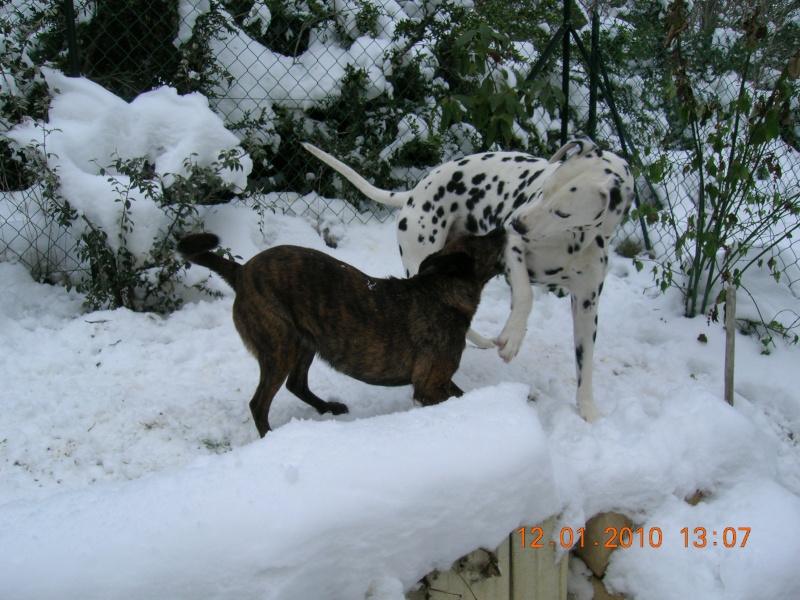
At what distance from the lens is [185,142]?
5164 millimetres

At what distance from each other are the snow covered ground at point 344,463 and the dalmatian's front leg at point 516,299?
1.49 feet

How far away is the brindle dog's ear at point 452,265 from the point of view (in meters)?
3.52

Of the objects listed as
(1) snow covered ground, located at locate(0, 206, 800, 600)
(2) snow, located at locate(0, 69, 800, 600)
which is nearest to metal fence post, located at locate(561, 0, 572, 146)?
(2) snow, located at locate(0, 69, 800, 600)

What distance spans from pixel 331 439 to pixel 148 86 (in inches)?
188

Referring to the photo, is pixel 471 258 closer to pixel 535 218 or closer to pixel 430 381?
pixel 535 218

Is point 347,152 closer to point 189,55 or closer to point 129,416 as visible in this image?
point 189,55

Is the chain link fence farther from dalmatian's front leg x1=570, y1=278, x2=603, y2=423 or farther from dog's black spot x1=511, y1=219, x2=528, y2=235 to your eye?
dog's black spot x1=511, y1=219, x2=528, y2=235

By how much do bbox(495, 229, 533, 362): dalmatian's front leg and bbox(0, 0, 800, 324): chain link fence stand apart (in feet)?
7.42

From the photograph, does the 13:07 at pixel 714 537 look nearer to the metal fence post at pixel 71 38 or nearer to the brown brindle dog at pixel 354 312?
the brown brindle dog at pixel 354 312

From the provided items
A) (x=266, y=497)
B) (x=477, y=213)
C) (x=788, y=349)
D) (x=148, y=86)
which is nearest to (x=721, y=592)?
(x=266, y=497)

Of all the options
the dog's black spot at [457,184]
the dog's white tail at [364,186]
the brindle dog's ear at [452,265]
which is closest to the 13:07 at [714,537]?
the brindle dog's ear at [452,265]

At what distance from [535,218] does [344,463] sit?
1.64 metres
